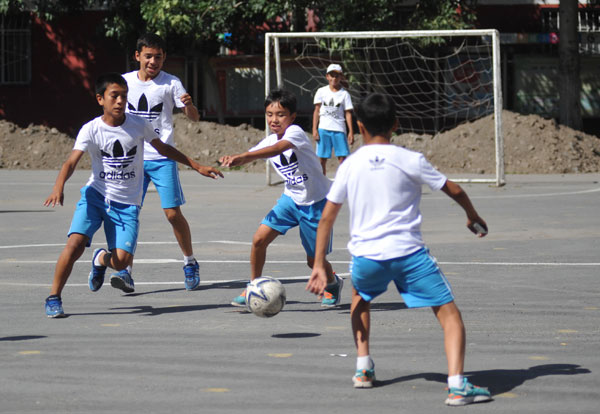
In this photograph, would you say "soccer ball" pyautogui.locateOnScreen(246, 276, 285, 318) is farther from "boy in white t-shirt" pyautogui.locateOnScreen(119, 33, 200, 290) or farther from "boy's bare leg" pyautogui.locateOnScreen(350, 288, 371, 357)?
"boy in white t-shirt" pyautogui.locateOnScreen(119, 33, 200, 290)

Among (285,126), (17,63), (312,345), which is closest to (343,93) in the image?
(285,126)

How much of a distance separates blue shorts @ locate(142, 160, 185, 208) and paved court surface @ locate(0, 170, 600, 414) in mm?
712

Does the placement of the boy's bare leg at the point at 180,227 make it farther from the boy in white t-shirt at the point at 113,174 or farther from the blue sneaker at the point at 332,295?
the blue sneaker at the point at 332,295

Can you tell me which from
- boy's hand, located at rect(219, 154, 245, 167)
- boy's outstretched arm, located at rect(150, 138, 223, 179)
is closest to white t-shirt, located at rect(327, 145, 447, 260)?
boy's hand, located at rect(219, 154, 245, 167)

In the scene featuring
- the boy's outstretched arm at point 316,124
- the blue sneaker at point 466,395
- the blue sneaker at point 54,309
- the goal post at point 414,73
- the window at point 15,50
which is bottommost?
the blue sneaker at point 466,395

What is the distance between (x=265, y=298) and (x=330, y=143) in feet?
41.8

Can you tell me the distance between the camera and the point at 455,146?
27.3 metres

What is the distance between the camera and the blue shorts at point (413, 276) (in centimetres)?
568

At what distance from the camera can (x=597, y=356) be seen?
6.56 meters

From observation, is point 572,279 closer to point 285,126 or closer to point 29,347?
point 285,126

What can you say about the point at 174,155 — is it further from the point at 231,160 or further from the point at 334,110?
the point at 334,110

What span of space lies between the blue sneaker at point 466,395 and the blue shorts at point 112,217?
12.4 feet

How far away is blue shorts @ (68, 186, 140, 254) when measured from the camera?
338 inches

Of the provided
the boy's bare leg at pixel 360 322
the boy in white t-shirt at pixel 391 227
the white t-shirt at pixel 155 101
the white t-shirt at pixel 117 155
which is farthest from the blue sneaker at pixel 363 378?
the white t-shirt at pixel 155 101
